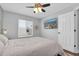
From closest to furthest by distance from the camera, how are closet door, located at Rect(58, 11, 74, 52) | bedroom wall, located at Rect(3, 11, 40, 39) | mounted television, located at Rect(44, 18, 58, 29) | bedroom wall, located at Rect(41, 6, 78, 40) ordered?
closet door, located at Rect(58, 11, 74, 52) → bedroom wall, located at Rect(41, 6, 78, 40) → bedroom wall, located at Rect(3, 11, 40, 39) → mounted television, located at Rect(44, 18, 58, 29)

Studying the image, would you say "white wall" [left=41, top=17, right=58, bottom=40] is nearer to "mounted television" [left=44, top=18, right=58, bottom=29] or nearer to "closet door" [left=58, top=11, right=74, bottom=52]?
"mounted television" [left=44, top=18, right=58, bottom=29]

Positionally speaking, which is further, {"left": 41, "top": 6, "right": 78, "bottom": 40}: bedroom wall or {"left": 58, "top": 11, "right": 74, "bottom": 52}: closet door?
{"left": 41, "top": 6, "right": 78, "bottom": 40}: bedroom wall

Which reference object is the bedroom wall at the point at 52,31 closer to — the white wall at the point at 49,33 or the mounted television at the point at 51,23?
the white wall at the point at 49,33

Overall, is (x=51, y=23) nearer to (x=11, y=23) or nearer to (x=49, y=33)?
(x=49, y=33)

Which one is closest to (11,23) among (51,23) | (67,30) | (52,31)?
(51,23)

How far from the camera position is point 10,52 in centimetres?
126

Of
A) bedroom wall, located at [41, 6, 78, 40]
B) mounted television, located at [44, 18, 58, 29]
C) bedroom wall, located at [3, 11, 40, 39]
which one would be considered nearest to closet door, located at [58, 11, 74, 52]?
bedroom wall, located at [41, 6, 78, 40]

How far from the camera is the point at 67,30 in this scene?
3.28m

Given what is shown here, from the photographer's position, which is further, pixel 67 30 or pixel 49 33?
pixel 49 33

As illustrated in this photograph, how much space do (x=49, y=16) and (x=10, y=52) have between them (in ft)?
12.9

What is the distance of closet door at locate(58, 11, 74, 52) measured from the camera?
3084 millimetres

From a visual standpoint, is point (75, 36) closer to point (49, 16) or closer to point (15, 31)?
point (49, 16)

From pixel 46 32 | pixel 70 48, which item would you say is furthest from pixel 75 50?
pixel 46 32

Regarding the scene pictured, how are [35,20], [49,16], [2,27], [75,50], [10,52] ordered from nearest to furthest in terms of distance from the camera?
[10,52] < [75,50] < [2,27] < [49,16] < [35,20]
